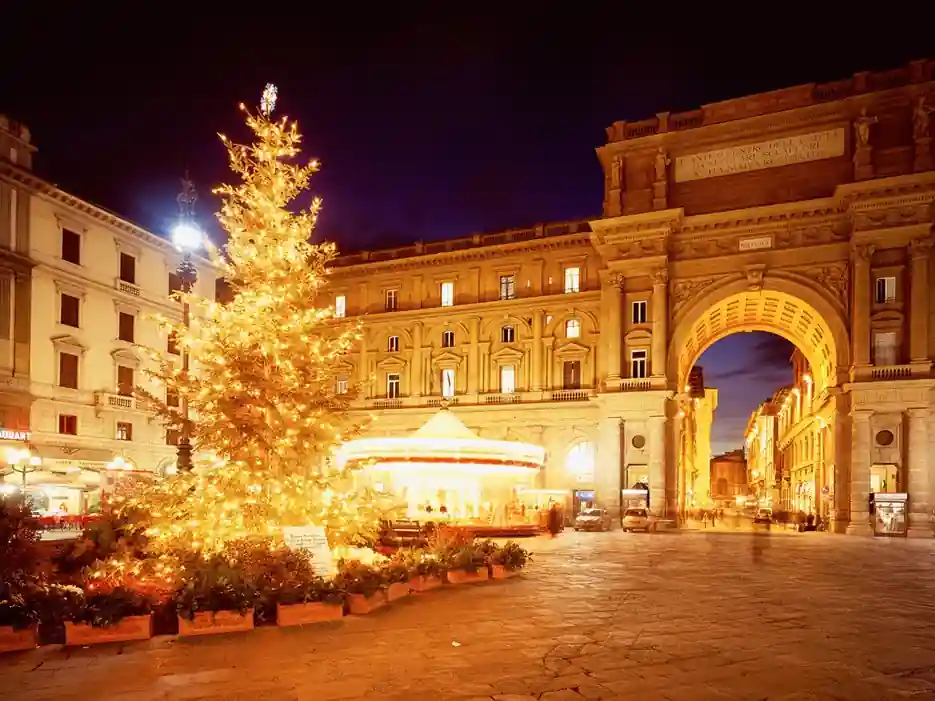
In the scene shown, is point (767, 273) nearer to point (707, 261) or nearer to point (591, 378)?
point (707, 261)

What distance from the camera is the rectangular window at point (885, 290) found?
38938 millimetres

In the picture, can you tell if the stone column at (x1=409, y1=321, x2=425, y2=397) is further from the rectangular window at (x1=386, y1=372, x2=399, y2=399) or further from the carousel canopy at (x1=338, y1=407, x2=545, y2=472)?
the carousel canopy at (x1=338, y1=407, x2=545, y2=472)

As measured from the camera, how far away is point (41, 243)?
1457 inches

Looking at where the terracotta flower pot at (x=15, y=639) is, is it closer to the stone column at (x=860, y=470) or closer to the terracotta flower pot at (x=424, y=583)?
the terracotta flower pot at (x=424, y=583)

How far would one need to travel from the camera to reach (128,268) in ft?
140

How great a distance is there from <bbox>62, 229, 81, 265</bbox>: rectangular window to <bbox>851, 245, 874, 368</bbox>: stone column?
3816cm

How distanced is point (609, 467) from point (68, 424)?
2729 cm

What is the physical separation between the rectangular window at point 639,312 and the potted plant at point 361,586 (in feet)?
113

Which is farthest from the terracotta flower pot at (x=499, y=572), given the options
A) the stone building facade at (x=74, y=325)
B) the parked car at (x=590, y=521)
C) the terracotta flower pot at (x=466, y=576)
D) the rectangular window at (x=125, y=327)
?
the rectangular window at (x=125, y=327)

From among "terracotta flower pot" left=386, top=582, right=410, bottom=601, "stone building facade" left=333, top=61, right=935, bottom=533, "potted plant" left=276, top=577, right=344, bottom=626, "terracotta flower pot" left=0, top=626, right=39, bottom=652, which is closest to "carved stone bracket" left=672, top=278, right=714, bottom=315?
"stone building facade" left=333, top=61, right=935, bottom=533

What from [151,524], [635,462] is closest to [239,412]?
[151,524]

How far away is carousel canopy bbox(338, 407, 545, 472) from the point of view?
75.3 feet

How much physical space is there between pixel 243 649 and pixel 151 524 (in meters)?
5.43

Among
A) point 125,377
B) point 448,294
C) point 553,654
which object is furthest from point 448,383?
point 553,654
